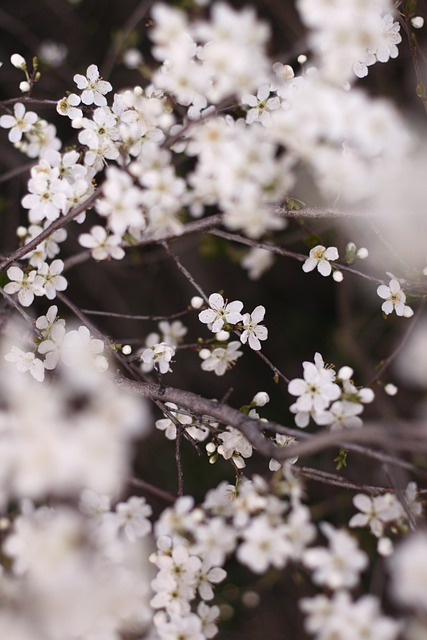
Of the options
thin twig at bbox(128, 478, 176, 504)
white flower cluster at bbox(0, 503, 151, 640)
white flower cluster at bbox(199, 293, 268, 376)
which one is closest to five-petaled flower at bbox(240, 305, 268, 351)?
white flower cluster at bbox(199, 293, 268, 376)

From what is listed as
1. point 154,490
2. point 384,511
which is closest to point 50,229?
point 154,490

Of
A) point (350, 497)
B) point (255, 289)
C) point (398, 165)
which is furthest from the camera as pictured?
point (255, 289)

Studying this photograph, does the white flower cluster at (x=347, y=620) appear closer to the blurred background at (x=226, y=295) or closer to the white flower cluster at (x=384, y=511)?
the white flower cluster at (x=384, y=511)

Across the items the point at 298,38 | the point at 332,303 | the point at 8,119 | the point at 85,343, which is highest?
the point at 298,38

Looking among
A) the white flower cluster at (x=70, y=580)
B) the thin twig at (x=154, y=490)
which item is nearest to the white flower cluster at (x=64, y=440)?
the white flower cluster at (x=70, y=580)

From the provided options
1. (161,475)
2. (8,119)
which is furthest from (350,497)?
(8,119)

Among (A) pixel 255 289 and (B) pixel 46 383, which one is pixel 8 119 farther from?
(A) pixel 255 289

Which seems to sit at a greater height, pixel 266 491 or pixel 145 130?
pixel 145 130

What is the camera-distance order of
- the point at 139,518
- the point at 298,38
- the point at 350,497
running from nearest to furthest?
the point at 139,518 → the point at 350,497 → the point at 298,38
